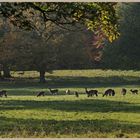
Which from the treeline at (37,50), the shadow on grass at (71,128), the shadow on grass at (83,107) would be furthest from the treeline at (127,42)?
→ the shadow on grass at (71,128)

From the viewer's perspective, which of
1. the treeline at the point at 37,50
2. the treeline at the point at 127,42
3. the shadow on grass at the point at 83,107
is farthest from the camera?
the treeline at the point at 127,42

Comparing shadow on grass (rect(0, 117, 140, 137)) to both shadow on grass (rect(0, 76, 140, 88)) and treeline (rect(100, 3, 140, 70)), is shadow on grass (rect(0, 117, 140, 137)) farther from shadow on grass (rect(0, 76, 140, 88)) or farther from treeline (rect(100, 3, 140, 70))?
treeline (rect(100, 3, 140, 70))

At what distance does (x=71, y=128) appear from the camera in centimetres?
1555

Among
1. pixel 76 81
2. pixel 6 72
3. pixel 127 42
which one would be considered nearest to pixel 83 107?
pixel 76 81

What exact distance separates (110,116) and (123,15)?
155ft

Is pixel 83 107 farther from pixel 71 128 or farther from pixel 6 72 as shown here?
pixel 6 72

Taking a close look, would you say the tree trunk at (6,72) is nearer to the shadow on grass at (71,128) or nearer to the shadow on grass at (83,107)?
the shadow on grass at (83,107)

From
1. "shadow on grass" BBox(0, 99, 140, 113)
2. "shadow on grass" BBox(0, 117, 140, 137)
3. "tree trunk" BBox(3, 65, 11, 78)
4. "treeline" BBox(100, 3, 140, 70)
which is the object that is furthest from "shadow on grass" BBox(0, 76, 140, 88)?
"shadow on grass" BBox(0, 117, 140, 137)

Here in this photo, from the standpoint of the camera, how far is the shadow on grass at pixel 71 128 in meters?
13.8

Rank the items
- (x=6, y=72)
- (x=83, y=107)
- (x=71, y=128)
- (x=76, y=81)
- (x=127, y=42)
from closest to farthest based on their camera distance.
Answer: (x=71, y=128)
(x=83, y=107)
(x=76, y=81)
(x=127, y=42)
(x=6, y=72)

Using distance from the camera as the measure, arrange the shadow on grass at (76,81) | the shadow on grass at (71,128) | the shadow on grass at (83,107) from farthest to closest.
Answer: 1. the shadow on grass at (76,81)
2. the shadow on grass at (83,107)
3. the shadow on grass at (71,128)

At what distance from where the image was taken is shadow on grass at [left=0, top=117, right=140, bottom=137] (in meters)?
13.8

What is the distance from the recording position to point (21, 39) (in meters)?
65.3

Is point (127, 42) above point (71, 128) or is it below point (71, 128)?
below
